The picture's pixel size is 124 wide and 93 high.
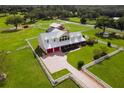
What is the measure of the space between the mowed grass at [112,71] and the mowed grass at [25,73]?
5798 millimetres

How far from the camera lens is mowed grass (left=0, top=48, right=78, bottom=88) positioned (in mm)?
24906

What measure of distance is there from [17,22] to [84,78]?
51.3 m

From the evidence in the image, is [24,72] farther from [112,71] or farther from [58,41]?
[112,71]

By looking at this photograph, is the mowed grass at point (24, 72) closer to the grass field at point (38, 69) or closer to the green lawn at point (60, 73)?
the grass field at point (38, 69)

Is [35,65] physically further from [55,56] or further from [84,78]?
[84,78]

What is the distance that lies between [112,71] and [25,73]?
16808mm

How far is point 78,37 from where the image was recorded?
40.6 meters

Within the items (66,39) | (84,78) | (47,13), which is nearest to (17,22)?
(47,13)

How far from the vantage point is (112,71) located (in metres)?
27.8

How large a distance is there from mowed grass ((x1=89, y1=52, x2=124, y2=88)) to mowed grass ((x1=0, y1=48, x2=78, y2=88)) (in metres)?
5.80

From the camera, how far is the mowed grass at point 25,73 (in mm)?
24906

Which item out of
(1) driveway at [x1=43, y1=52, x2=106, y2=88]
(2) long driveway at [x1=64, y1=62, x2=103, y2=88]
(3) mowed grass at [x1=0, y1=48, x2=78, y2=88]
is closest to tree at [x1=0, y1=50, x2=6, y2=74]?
(3) mowed grass at [x1=0, y1=48, x2=78, y2=88]

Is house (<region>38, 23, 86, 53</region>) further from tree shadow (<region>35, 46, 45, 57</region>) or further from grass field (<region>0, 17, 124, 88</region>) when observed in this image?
grass field (<region>0, 17, 124, 88</region>)

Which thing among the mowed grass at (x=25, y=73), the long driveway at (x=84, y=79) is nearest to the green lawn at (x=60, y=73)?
the long driveway at (x=84, y=79)
